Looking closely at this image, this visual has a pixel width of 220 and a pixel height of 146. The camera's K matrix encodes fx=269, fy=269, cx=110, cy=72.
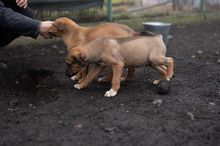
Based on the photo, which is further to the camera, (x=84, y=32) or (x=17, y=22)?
(x=84, y=32)

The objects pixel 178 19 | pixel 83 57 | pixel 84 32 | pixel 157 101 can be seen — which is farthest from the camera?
pixel 178 19

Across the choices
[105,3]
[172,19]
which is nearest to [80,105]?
[105,3]

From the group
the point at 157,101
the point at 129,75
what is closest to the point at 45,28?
the point at 129,75

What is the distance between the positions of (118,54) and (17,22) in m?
1.61

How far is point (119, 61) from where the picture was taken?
407cm

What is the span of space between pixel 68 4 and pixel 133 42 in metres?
3.55

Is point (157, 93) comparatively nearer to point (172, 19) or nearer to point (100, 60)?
point (100, 60)

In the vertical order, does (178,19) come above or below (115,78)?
above

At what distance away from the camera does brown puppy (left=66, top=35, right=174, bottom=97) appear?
404 centimetres

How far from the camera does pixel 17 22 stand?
4.08 metres

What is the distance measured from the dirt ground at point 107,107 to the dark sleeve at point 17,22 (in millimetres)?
1073

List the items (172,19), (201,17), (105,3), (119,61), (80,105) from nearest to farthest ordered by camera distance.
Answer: (80,105), (119,61), (105,3), (172,19), (201,17)

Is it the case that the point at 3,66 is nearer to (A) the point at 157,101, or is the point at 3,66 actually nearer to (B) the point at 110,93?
(B) the point at 110,93

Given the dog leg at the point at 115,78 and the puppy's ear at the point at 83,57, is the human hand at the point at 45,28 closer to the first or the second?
the puppy's ear at the point at 83,57
